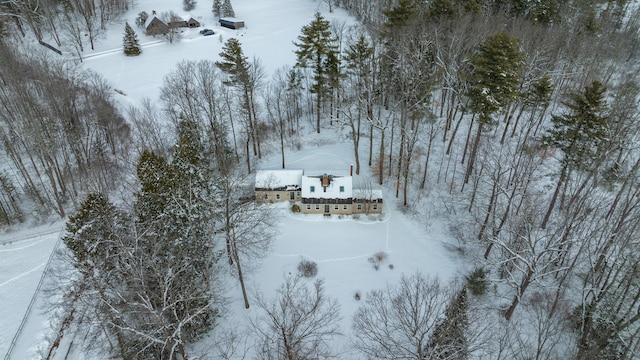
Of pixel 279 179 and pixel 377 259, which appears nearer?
pixel 377 259

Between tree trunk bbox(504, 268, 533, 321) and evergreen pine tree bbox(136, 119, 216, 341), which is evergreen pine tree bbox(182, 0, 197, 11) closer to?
evergreen pine tree bbox(136, 119, 216, 341)

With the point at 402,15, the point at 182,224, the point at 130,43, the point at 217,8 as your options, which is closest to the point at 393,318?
the point at 182,224

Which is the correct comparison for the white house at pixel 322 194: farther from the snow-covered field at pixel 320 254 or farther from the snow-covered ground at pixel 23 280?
the snow-covered ground at pixel 23 280

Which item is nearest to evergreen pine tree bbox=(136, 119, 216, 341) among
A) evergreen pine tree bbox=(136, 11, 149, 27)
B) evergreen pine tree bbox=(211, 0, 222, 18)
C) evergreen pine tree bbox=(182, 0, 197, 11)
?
evergreen pine tree bbox=(136, 11, 149, 27)

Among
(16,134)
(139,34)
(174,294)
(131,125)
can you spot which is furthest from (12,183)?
(139,34)

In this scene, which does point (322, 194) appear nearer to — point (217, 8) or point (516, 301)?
point (516, 301)

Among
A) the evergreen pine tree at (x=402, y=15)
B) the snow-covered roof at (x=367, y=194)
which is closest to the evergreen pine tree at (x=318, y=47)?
the evergreen pine tree at (x=402, y=15)
